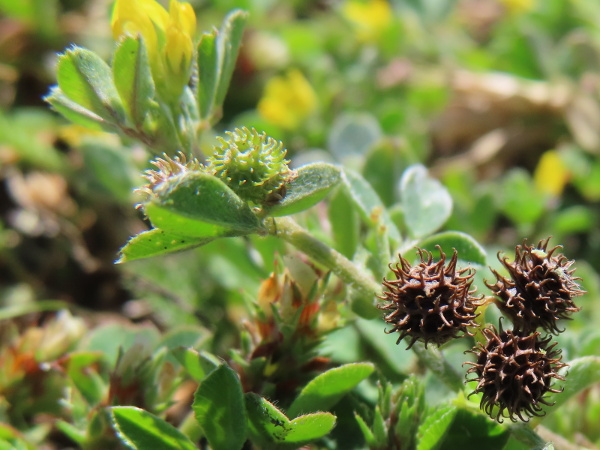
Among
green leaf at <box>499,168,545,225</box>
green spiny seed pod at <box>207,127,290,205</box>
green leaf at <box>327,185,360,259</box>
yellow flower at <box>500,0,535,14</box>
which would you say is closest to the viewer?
green spiny seed pod at <box>207,127,290,205</box>

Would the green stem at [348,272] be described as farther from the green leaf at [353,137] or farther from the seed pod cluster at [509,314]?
the green leaf at [353,137]

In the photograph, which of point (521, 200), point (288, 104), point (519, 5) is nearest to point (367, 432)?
point (521, 200)

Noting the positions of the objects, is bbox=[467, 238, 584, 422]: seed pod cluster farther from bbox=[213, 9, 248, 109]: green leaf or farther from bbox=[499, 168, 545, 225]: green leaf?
bbox=[499, 168, 545, 225]: green leaf

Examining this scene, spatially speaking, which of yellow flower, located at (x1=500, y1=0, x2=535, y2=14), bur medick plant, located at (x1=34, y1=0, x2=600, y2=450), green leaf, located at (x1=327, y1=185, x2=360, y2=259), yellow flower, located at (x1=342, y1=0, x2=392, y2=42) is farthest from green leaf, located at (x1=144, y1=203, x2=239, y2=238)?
yellow flower, located at (x1=500, y1=0, x2=535, y2=14)

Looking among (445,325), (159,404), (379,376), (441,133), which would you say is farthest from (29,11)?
(445,325)

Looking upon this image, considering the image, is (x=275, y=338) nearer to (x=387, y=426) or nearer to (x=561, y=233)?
(x=387, y=426)

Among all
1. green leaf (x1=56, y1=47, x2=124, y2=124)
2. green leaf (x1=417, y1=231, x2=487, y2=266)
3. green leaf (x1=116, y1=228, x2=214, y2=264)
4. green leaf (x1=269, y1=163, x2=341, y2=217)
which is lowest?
green leaf (x1=417, y1=231, x2=487, y2=266)
